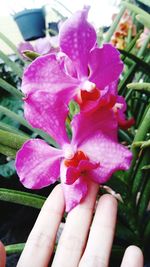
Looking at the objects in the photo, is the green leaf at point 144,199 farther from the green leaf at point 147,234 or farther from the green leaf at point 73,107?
the green leaf at point 73,107

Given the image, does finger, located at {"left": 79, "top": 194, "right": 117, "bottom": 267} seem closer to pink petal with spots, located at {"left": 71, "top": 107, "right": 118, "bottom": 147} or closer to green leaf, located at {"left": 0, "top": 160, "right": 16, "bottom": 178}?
pink petal with spots, located at {"left": 71, "top": 107, "right": 118, "bottom": 147}

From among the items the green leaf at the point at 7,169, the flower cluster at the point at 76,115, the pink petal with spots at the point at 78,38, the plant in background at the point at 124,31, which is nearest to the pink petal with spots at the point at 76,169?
the flower cluster at the point at 76,115

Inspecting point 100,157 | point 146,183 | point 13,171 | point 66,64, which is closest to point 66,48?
point 66,64

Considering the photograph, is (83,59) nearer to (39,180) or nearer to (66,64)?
(66,64)

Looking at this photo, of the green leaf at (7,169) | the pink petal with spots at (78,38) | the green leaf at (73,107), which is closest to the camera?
the pink petal with spots at (78,38)

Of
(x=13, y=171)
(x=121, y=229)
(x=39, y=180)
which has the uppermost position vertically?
(x=39, y=180)

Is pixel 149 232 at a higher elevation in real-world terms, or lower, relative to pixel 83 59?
lower
